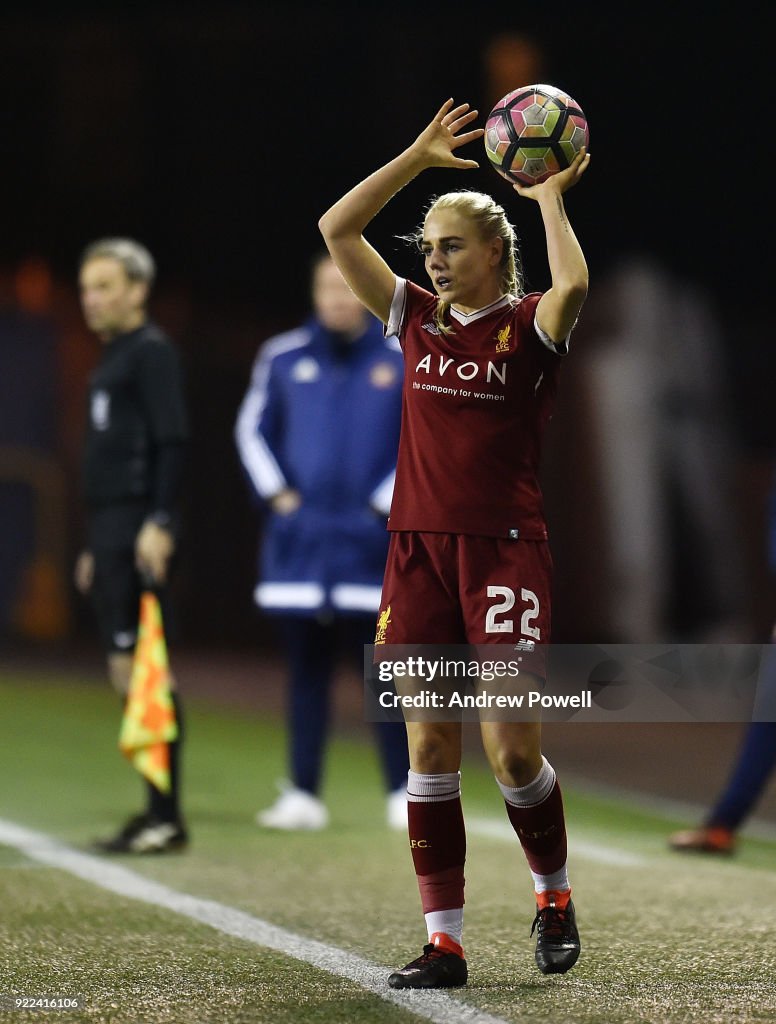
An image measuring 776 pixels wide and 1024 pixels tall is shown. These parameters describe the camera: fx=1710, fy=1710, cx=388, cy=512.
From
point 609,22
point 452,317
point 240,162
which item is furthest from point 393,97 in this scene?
point 452,317

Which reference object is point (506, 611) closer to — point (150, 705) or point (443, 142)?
point (443, 142)

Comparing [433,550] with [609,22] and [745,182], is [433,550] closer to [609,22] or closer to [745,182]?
[609,22]

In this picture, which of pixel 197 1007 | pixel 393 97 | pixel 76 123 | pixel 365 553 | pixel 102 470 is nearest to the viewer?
pixel 197 1007

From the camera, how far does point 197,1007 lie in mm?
4160

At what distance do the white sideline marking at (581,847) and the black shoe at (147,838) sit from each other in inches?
54.5

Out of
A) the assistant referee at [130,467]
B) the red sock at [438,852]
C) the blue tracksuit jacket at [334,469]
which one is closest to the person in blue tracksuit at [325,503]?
the blue tracksuit jacket at [334,469]

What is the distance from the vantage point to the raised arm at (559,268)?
4.28 m

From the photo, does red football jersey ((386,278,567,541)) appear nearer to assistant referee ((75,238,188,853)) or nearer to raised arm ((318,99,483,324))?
raised arm ((318,99,483,324))

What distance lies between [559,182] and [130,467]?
2.89 meters

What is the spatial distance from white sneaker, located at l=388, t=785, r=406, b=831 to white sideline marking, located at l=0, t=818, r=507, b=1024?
1470 mm

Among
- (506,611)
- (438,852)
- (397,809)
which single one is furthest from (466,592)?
(397,809)

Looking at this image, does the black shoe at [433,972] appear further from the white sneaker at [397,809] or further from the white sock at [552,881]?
the white sneaker at [397,809]

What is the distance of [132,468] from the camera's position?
6.82 meters

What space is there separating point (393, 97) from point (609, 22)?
6.11m
